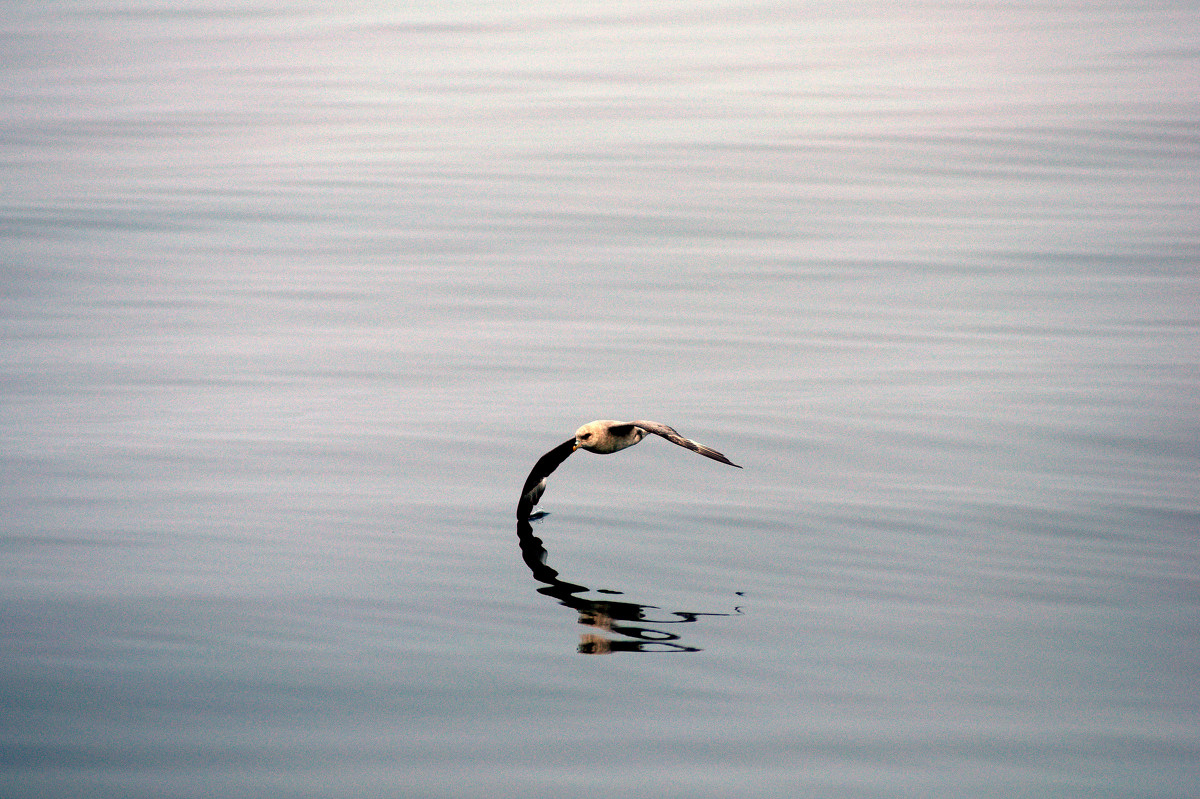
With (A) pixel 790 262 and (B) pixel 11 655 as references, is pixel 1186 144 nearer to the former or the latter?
(A) pixel 790 262

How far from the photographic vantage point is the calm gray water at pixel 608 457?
730cm

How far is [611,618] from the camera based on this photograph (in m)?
8.66

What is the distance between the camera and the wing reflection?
8203 mm

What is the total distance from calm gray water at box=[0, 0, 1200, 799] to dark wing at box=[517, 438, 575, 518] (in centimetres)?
19

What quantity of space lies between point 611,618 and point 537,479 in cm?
202

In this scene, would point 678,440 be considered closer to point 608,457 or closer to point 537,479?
point 537,479

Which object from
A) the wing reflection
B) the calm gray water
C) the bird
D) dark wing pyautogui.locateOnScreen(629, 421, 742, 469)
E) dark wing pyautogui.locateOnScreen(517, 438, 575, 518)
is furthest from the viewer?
dark wing pyautogui.locateOnScreen(517, 438, 575, 518)

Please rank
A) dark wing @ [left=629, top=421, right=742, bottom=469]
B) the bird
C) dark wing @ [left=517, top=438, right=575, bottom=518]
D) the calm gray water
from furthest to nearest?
dark wing @ [left=517, top=438, right=575, bottom=518] → the bird → dark wing @ [left=629, top=421, right=742, bottom=469] → the calm gray water

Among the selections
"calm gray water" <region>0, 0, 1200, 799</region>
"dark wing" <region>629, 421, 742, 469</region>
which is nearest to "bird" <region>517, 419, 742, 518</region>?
"dark wing" <region>629, 421, 742, 469</region>

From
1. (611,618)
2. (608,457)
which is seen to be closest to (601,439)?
(611,618)

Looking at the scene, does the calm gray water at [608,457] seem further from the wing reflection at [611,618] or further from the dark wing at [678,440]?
the dark wing at [678,440]

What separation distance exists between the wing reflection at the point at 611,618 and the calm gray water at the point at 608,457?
38 millimetres

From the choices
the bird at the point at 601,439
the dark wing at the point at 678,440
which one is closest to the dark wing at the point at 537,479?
the bird at the point at 601,439

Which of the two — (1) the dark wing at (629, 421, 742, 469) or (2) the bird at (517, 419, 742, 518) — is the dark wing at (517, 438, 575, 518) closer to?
(2) the bird at (517, 419, 742, 518)
